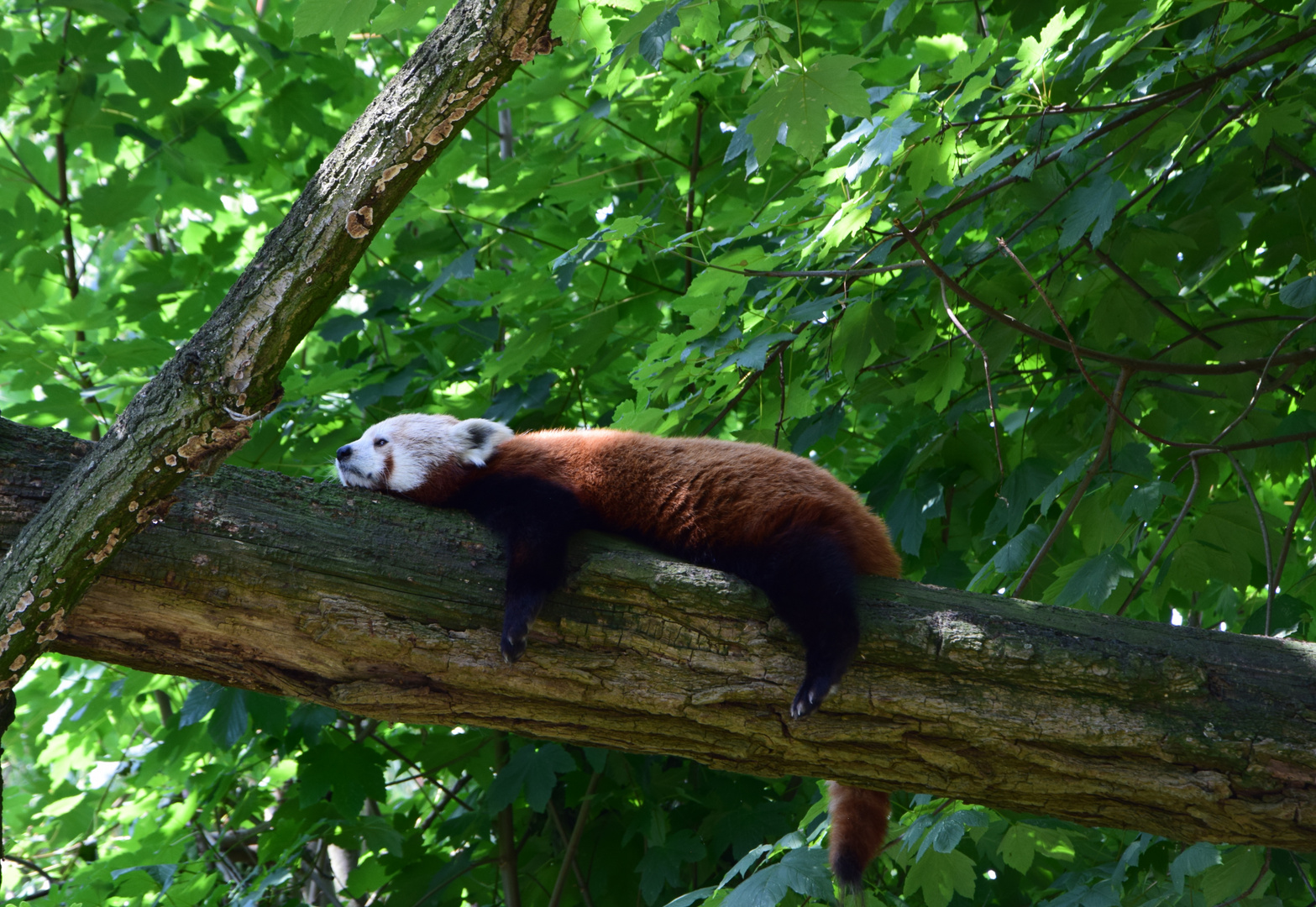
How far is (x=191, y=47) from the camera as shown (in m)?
6.32

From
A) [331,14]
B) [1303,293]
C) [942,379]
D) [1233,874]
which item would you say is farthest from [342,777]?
[1303,293]

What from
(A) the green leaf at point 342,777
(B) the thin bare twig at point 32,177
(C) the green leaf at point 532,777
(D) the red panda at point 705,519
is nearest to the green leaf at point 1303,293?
(D) the red panda at point 705,519

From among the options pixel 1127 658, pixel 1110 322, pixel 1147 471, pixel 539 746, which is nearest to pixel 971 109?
pixel 1110 322

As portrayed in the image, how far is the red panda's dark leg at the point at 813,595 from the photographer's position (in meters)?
2.49

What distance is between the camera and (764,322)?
350 cm

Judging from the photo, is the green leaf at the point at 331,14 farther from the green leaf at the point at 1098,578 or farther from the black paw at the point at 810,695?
the green leaf at the point at 1098,578

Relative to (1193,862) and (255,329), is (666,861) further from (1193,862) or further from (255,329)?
(255,329)

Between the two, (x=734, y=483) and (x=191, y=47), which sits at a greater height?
(x=191, y=47)

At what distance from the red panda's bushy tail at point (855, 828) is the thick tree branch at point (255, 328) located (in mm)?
2136

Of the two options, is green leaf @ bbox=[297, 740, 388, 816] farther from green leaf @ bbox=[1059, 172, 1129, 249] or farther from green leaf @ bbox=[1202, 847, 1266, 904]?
green leaf @ bbox=[1059, 172, 1129, 249]

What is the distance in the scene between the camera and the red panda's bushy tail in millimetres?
2926

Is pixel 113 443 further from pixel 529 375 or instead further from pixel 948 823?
pixel 529 375

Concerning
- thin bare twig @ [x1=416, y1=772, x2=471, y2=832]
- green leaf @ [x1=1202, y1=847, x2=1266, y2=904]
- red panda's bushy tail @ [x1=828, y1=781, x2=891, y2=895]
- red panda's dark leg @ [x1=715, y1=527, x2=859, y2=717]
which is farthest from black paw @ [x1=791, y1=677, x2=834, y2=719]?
thin bare twig @ [x1=416, y1=772, x2=471, y2=832]

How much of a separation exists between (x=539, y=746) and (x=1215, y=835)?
2863mm
